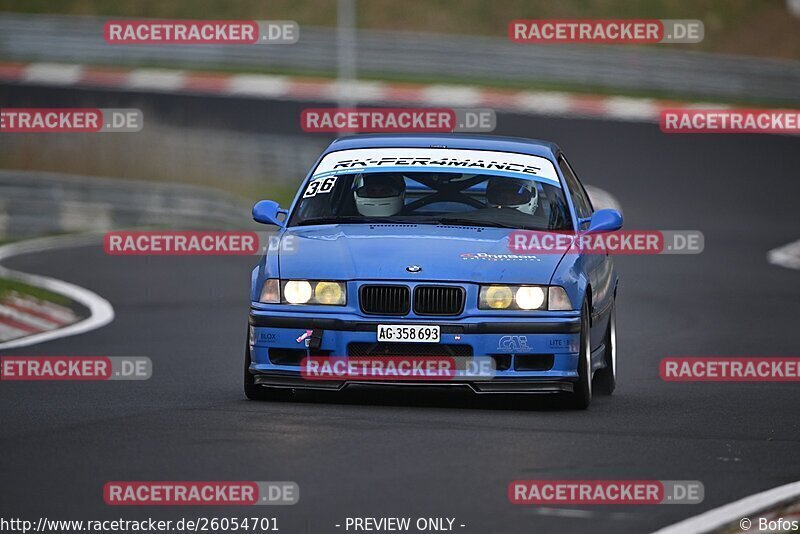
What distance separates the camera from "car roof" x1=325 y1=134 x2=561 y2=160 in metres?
11.7

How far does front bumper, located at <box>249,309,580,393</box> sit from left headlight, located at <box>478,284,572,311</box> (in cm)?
8

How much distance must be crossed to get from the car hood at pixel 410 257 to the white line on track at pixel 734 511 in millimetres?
2507

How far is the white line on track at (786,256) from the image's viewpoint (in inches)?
874

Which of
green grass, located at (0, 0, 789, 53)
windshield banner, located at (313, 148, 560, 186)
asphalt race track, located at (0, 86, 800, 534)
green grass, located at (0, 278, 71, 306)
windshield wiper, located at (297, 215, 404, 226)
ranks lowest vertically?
asphalt race track, located at (0, 86, 800, 534)

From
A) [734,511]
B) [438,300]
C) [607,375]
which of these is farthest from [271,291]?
[734,511]

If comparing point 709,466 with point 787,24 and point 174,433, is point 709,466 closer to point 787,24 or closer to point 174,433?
point 174,433

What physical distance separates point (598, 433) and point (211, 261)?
12.8m

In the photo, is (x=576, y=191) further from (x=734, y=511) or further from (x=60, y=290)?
(x=60, y=290)

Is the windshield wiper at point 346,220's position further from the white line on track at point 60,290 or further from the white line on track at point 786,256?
the white line on track at point 786,256

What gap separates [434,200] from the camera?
36.8 feet

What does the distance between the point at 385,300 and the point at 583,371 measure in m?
1.21

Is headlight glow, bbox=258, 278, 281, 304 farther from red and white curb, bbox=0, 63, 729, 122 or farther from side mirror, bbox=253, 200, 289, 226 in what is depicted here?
red and white curb, bbox=0, 63, 729, 122

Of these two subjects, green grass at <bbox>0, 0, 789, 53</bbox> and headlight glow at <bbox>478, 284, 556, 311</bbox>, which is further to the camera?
green grass at <bbox>0, 0, 789, 53</bbox>

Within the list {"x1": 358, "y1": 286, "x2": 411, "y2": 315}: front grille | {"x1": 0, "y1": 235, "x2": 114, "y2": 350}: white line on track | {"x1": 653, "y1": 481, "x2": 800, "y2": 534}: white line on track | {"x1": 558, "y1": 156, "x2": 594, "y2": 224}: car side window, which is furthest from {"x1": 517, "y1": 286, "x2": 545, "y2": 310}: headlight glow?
{"x1": 0, "y1": 235, "x2": 114, "y2": 350}: white line on track
